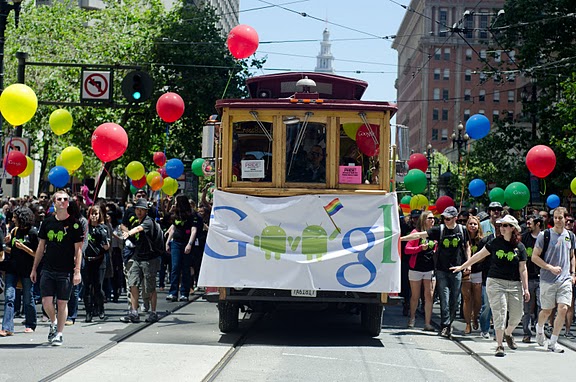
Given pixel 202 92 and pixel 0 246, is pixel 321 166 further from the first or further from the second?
pixel 202 92

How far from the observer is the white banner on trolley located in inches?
514

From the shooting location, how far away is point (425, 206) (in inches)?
882

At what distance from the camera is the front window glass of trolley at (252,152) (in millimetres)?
13438

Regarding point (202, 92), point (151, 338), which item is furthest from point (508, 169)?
point (151, 338)

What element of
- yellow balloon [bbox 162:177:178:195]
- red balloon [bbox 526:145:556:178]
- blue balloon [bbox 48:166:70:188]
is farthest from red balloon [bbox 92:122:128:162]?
yellow balloon [bbox 162:177:178:195]

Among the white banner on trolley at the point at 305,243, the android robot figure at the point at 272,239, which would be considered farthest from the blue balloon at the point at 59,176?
the android robot figure at the point at 272,239

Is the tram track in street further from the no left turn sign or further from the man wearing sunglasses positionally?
the no left turn sign

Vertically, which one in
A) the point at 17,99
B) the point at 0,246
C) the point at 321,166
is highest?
the point at 17,99

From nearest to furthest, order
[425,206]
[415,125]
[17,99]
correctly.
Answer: [17,99] → [425,206] → [415,125]

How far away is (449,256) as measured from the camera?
48.9 ft

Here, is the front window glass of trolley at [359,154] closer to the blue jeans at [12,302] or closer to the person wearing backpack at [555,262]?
the person wearing backpack at [555,262]

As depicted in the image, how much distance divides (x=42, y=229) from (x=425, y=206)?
462 inches

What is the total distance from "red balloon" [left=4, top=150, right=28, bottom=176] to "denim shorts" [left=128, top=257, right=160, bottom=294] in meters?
6.43

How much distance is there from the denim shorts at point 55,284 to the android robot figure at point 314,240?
9.80ft
